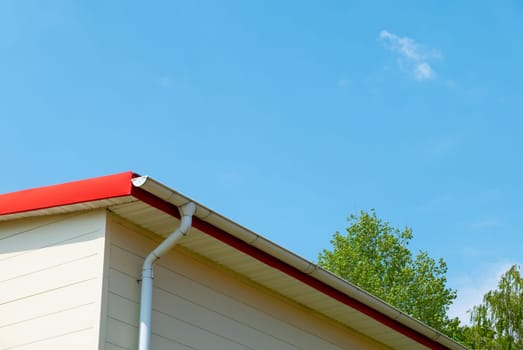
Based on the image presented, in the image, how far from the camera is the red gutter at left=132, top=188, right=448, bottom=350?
7.09 m

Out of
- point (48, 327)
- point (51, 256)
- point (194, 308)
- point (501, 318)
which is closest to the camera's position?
point (48, 327)

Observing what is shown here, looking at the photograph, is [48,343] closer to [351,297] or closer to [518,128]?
[351,297]

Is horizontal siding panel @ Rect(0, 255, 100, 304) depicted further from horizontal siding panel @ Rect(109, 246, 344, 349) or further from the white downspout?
the white downspout

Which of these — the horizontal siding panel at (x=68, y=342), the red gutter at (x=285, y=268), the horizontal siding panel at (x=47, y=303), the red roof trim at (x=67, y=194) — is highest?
the red gutter at (x=285, y=268)

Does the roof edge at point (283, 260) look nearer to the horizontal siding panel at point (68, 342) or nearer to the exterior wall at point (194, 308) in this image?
the exterior wall at point (194, 308)

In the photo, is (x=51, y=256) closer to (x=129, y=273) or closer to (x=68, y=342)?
(x=129, y=273)

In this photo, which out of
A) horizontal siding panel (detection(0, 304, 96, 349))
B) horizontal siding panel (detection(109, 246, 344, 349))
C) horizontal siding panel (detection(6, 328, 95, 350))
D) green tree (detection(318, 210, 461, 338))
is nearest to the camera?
horizontal siding panel (detection(6, 328, 95, 350))

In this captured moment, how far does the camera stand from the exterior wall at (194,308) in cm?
704

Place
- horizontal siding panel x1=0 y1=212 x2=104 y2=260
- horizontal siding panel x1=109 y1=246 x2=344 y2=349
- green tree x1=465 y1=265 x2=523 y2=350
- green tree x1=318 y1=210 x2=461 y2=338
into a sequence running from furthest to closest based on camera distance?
green tree x1=318 y1=210 x2=461 y2=338, green tree x1=465 y1=265 x2=523 y2=350, horizontal siding panel x1=0 y1=212 x2=104 y2=260, horizontal siding panel x1=109 y1=246 x2=344 y2=349

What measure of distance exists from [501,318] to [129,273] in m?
21.6

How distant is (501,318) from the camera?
27.0 m

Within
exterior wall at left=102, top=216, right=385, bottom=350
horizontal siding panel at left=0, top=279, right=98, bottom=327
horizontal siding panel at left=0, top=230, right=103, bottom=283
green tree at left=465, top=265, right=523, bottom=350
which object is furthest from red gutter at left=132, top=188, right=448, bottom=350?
green tree at left=465, top=265, right=523, bottom=350

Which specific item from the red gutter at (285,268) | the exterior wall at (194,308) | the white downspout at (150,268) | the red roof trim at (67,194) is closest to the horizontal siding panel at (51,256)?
the exterior wall at (194,308)

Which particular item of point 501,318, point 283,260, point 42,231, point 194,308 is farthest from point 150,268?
point 501,318
